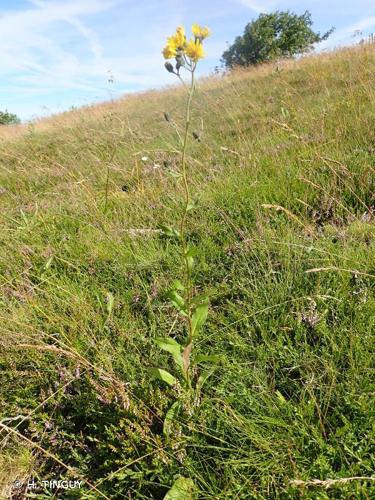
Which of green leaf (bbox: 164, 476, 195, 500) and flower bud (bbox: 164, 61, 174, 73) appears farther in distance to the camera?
flower bud (bbox: 164, 61, 174, 73)

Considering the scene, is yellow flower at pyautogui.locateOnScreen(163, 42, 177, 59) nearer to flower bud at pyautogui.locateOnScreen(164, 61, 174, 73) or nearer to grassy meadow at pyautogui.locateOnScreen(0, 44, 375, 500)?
flower bud at pyautogui.locateOnScreen(164, 61, 174, 73)

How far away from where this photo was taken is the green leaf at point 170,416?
1354mm

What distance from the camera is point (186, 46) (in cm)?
144

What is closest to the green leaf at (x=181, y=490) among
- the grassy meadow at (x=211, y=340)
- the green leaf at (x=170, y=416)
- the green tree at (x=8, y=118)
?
the grassy meadow at (x=211, y=340)

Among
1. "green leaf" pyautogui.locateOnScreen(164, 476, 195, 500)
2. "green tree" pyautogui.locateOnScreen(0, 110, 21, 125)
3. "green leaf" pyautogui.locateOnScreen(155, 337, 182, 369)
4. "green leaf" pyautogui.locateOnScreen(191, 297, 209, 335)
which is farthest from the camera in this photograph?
"green tree" pyautogui.locateOnScreen(0, 110, 21, 125)

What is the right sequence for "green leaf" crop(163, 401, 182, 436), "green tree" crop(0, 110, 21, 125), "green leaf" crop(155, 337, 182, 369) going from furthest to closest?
1. "green tree" crop(0, 110, 21, 125)
2. "green leaf" crop(155, 337, 182, 369)
3. "green leaf" crop(163, 401, 182, 436)

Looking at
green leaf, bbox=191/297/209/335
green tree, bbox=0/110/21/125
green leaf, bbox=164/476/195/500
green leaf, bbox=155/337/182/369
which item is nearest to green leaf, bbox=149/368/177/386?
green leaf, bbox=155/337/182/369

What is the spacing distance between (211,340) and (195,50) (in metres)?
1.32

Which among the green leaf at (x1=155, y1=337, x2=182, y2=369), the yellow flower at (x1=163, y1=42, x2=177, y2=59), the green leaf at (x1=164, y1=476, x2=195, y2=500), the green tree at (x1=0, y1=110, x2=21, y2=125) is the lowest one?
the green leaf at (x1=164, y1=476, x2=195, y2=500)

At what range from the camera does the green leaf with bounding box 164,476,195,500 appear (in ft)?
4.00

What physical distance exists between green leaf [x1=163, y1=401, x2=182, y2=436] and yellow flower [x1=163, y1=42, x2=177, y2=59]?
1422 mm

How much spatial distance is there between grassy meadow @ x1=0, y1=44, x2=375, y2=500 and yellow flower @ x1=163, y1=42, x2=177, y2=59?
49 centimetres

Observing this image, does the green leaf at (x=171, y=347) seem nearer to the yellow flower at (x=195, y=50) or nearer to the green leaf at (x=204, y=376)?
the green leaf at (x=204, y=376)

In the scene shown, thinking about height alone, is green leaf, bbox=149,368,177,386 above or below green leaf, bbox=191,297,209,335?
below
